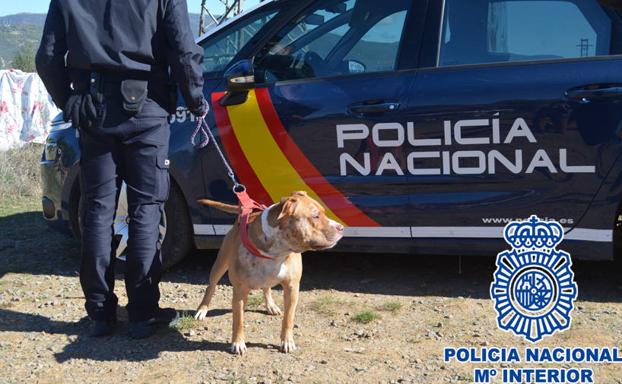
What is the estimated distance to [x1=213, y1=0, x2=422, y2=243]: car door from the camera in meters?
3.98

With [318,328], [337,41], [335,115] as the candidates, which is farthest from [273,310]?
[337,41]

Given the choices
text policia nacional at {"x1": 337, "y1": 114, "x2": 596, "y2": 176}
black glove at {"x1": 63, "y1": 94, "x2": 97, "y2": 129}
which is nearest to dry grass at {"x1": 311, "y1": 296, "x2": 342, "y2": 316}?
text policia nacional at {"x1": 337, "y1": 114, "x2": 596, "y2": 176}

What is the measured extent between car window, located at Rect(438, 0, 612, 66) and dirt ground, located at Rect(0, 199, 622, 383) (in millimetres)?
1372

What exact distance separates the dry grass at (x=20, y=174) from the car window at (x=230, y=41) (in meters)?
4.42

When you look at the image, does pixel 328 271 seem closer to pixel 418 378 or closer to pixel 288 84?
pixel 288 84

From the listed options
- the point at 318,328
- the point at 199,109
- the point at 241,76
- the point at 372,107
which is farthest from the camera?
the point at 241,76

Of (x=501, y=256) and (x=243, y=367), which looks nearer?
(x=243, y=367)

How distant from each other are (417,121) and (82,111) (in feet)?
5.80

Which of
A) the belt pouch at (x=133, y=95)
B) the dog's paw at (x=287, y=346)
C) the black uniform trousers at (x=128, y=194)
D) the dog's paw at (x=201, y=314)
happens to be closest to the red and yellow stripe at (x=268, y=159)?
the black uniform trousers at (x=128, y=194)

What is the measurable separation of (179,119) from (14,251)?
2.04m

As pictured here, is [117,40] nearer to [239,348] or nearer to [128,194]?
[128,194]

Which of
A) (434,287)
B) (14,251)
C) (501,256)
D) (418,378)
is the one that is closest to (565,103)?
(501,256)

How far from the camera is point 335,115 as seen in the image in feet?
13.2

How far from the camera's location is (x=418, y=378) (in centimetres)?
305
